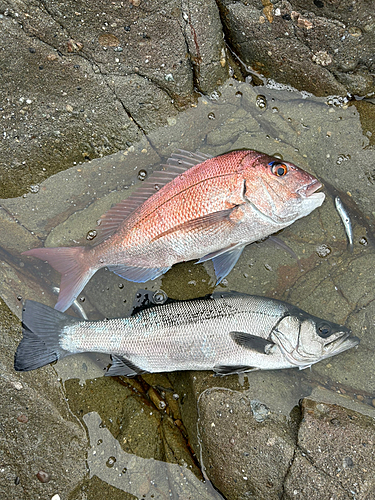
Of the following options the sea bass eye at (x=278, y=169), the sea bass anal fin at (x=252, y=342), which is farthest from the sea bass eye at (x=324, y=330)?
the sea bass eye at (x=278, y=169)

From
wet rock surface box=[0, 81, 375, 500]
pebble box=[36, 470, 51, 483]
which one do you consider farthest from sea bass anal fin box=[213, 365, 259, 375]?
pebble box=[36, 470, 51, 483]

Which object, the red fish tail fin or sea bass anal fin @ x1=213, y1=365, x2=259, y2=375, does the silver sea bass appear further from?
the red fish tail fin

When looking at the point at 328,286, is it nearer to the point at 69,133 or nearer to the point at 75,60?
the point at 69,133

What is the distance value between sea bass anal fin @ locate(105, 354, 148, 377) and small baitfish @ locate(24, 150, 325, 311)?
0.71 meters

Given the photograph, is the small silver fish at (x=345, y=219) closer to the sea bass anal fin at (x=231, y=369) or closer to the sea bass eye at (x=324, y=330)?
the sea bass eye at (x=324, y=330)

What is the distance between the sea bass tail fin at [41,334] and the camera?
336cm

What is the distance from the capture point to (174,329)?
340 cm

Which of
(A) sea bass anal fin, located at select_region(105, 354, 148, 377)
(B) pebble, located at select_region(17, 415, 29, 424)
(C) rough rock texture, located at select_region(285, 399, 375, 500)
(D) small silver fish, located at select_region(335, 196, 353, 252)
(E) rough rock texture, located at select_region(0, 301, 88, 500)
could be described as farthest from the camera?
(D) small silver fish, located at select_region(335, 196, 353, 252)

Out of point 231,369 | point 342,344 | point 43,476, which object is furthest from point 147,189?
point 43,476

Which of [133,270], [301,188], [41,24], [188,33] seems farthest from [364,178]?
[41,24]

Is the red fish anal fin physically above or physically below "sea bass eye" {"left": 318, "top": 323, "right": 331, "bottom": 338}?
above

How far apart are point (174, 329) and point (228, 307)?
0.54 m

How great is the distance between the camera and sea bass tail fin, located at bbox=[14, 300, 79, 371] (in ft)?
11.0

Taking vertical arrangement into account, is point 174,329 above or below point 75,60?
below
